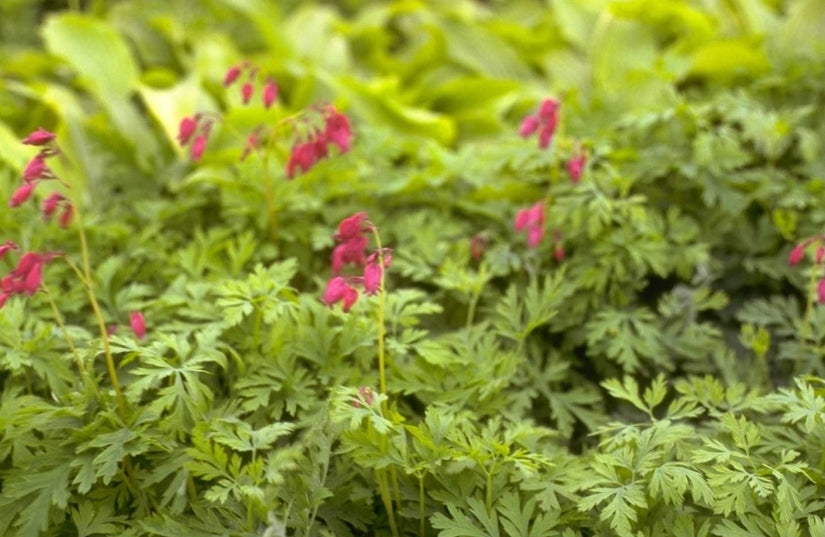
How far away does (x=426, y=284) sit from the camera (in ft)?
6.81

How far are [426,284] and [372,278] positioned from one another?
745 mm

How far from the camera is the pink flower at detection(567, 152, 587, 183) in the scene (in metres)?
1.86

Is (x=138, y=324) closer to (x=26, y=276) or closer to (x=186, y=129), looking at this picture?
(x=26, y=276)

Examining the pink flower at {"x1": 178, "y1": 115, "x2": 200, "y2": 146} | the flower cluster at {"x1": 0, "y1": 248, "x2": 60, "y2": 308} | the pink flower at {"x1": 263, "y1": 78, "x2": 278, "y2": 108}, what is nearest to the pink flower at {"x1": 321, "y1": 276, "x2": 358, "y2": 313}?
the flower cluster at {"x1": 0, "y1": 248, "x2": 60, "y2": 308}

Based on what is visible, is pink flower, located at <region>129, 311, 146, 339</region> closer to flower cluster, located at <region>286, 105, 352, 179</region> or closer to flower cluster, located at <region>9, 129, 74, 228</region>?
flower cluster, located at <region>9, 129, 74, 228</region>

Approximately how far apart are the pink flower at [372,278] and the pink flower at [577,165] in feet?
2.19

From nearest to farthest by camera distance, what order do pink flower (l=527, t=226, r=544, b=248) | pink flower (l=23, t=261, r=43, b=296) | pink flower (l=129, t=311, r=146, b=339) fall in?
1. pink flower (l=23, t=261, r=43, b=296)
2. pink flower (l=129, t=311, r=146, b=339)
3. pink flower (l=527, t=226, r=544, b=248)

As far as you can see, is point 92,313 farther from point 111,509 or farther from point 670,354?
point 670,354

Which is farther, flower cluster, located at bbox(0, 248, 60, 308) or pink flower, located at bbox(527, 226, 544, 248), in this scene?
pink flower, located at bbox(527, 226, 544, 248)

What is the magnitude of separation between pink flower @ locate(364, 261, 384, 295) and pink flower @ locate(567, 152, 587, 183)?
0.67 metres

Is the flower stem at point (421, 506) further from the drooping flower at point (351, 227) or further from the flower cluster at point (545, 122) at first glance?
the flower cluster at point (545, 122)

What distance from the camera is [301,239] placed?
6.72 feet

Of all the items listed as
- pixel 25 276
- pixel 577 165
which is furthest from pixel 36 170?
pixel 577 165

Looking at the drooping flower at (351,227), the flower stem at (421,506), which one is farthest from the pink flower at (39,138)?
the flower stem at (421,506)
